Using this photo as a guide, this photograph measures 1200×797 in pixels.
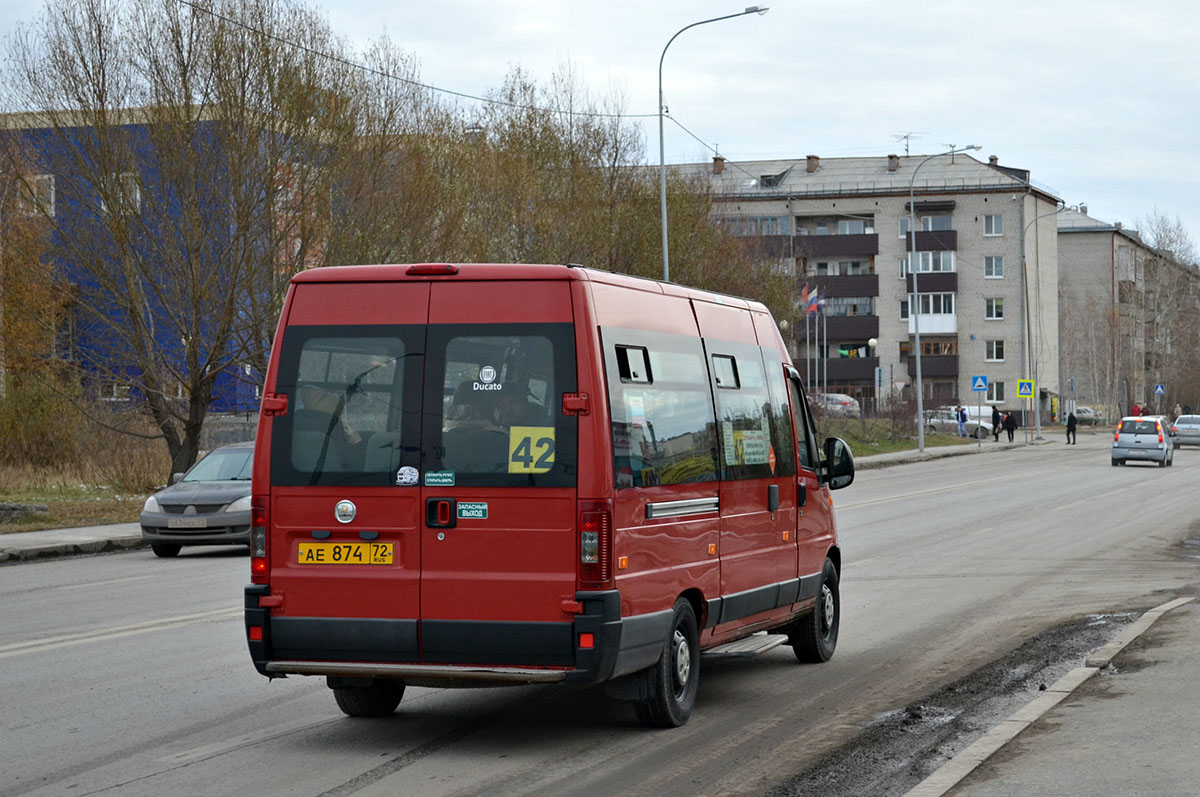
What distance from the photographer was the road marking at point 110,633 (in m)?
11.2

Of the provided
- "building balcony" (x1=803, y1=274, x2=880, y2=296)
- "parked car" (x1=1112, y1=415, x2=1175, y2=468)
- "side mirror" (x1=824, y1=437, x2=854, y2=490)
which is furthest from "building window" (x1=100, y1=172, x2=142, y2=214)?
"building balcony" (x1=803, y1=274, x2=880, y2=296)

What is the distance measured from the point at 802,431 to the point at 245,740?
4.32 metres

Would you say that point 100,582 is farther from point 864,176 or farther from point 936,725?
point 864,176

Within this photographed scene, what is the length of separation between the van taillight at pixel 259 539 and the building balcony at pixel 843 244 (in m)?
97.3

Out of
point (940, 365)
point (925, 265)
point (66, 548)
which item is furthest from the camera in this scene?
point (925, 265)

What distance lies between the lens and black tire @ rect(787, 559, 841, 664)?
10391mm

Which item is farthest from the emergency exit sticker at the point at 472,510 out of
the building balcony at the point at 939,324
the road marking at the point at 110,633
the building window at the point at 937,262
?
the building window at the point at 937,262

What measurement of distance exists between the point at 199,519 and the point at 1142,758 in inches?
613

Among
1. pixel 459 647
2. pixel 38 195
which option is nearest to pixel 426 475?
pixel 459 647

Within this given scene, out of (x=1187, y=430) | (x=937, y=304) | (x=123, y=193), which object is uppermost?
(x=937, y=304)

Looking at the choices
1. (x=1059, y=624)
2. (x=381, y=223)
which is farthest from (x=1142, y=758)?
(x=381, y=223)

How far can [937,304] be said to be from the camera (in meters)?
102

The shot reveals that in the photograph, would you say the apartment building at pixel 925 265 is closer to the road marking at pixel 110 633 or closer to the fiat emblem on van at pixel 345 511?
the road marking at pixel 110 633

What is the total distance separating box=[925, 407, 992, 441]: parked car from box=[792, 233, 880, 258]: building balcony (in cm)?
2068
